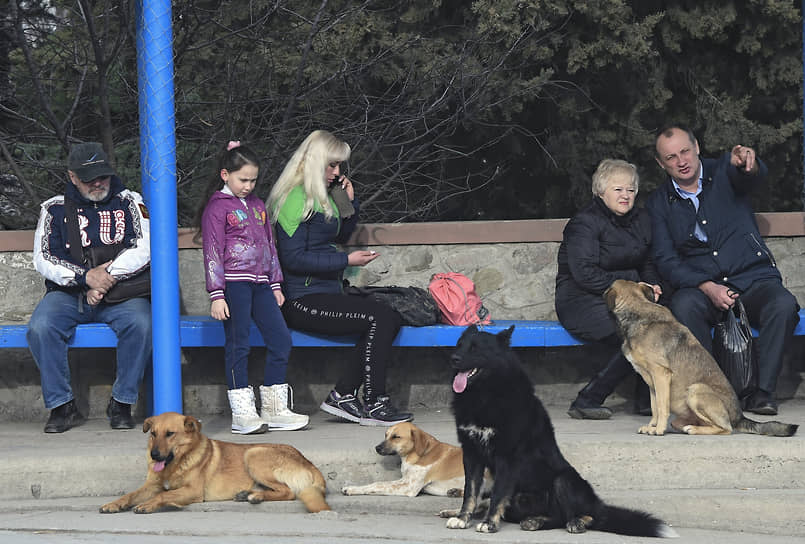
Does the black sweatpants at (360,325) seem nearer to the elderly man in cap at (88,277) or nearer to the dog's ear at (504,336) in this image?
the elderly man in cap at (88,277)

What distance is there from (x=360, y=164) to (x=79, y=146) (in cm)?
329

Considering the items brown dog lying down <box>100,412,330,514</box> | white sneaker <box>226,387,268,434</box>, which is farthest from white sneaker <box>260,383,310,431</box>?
brown dog lying down <box>100,412,330,514</box>

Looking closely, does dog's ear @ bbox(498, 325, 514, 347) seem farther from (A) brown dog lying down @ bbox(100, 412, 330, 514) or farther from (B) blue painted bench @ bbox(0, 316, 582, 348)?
(B) blue painted bench @ bbox(0, 316, 582, 348)

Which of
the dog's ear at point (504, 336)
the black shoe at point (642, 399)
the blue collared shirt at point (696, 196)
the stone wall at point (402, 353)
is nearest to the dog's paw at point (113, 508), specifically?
the dog's ear at point (504, 336)

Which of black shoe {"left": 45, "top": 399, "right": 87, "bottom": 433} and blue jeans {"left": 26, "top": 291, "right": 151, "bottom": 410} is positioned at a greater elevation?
blue jeans {"left": 26, "top": 291, "right": 151, "bottom": 410}

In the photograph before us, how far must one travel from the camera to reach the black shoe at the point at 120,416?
6.49 metres

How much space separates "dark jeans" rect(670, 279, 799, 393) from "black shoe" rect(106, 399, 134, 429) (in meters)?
3.35

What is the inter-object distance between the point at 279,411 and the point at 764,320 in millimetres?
2966

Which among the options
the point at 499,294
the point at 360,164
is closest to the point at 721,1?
the point at 360,164

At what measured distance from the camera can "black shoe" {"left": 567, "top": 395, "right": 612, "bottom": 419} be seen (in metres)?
6.56

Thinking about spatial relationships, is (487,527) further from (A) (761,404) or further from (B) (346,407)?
(A) (761,404)

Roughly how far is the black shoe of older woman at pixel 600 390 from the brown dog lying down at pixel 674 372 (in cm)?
36

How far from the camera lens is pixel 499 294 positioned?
24.4 feet

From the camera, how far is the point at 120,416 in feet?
21.4
